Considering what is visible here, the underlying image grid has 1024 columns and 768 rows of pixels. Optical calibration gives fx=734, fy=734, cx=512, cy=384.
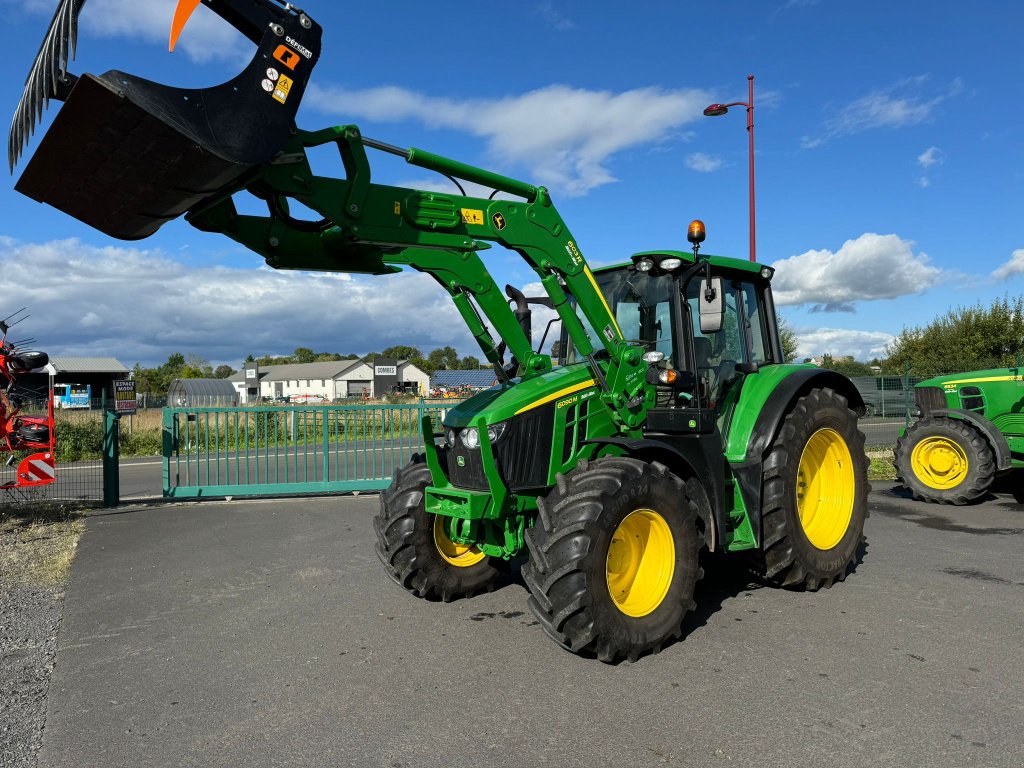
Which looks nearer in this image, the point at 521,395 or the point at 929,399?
→ the point at 521,395

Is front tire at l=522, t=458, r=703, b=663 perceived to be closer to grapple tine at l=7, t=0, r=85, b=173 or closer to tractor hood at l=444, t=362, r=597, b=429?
tractor hood at l=444, t=362, r=597, b=429

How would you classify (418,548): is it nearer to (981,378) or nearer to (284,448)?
(284,448)

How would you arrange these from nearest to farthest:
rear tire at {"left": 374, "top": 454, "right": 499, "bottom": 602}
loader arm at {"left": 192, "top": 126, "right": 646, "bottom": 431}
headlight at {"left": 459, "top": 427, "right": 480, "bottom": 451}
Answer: loader arm at {"left": 192, "top": 126, "right": 646, "bottom": 431} < headlight at {"left": 459, "top": 427, "right": 480, "bottom": 451} < rear tire at {"left": 374, "top": 454, "right": 499, "bottom": 602}

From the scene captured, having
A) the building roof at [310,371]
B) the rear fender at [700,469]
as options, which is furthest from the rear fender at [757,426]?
the building roof at [310,371]

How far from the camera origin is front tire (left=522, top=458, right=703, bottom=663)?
4.11 m

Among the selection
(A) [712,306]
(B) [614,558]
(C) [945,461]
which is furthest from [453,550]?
(C) [945,461]

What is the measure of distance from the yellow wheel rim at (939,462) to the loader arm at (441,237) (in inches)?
268

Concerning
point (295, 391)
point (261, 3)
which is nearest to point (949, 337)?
point (261, 3)

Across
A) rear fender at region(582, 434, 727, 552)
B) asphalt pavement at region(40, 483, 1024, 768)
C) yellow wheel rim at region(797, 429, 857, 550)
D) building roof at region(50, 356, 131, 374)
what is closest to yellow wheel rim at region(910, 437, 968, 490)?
asphalt pavement at region(40, 483, 1024, 768)

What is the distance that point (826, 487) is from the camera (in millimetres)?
6246

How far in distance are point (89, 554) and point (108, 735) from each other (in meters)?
4.47

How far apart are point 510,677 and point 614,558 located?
0.96 m

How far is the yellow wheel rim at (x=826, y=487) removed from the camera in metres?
6.12

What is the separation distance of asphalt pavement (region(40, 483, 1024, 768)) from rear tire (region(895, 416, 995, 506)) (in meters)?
3.17
